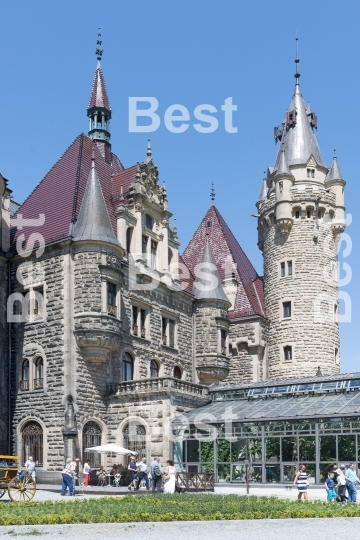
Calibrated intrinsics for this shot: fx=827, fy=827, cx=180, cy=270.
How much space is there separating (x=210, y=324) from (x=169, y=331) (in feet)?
8.91

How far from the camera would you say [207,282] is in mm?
42812

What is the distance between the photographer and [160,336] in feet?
129

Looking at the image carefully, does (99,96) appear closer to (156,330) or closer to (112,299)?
(156,330)

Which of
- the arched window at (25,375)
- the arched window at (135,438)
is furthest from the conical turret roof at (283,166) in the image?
the arched window at (25,375)

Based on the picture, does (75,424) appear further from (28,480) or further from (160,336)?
(28,480)

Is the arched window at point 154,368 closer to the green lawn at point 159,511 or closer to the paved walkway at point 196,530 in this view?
the green lawn at point 159,511

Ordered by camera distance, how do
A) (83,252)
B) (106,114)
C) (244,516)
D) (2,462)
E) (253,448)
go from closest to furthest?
(244,516) < (2,462) < (253,448) < (83,252) < (106,114)

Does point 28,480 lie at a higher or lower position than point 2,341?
lower

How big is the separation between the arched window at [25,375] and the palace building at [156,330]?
0.08 metres

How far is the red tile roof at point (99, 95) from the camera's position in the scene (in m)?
48.8

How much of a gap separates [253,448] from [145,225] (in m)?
12.5

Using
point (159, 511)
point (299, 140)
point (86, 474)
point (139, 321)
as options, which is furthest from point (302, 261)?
point (159, 511)

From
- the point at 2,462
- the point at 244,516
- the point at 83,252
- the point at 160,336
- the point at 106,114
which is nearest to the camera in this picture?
the point at 244,516

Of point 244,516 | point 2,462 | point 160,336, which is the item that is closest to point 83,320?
point 160,336
